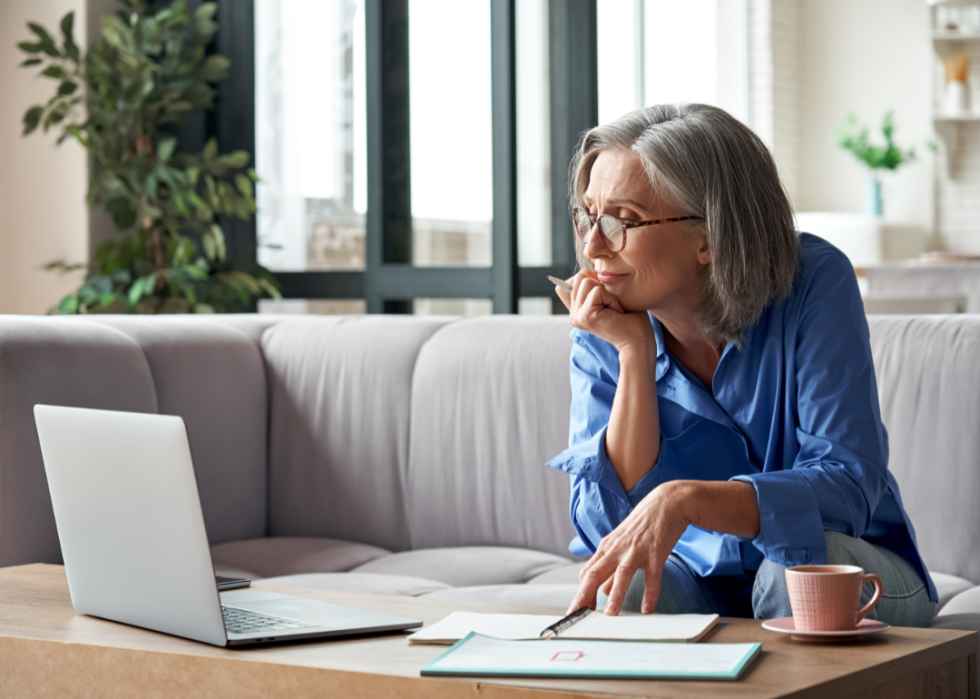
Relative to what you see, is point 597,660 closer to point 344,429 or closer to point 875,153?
point 344,429

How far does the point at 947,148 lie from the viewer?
24.4 ft

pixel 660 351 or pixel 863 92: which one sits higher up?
pixel 863 92

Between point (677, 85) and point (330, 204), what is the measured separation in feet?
11.5

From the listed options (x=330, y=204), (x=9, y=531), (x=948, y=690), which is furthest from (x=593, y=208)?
(x=330, y=204)

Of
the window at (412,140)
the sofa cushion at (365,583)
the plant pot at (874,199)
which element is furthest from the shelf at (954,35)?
the sofa cushion at (365,583)

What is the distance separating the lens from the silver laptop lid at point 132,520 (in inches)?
45.9

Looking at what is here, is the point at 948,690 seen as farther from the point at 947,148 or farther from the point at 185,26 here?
the point at 947,148

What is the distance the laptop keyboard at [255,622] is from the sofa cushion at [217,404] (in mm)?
1319

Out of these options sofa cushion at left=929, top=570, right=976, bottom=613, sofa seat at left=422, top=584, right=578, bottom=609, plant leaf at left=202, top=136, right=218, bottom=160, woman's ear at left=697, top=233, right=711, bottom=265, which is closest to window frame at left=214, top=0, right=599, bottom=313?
plant leaf at left=202, top=136, right=218, bottom=160

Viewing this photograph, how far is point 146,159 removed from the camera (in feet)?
12.8

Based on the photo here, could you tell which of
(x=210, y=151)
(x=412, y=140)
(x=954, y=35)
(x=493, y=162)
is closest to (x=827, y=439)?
(x=493, y=162)

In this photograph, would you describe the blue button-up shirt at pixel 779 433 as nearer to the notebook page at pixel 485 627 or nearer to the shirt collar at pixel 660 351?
the shirt collar at pixel 660 351

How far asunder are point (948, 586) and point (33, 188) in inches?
132

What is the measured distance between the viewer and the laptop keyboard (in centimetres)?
122
